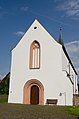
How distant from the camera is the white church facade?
24703 millimetres

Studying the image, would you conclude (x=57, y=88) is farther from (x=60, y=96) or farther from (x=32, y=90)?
(x=32, y=90)

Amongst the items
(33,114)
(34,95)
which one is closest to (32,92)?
(34,95)

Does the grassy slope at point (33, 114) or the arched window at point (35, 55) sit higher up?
the arched window at point (35, 55)

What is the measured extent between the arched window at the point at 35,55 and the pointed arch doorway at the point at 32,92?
1.83 metres

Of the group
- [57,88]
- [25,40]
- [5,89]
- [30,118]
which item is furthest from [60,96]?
[5,89]

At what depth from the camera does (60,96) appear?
2445 centimetres

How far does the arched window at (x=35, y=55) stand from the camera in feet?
86.9

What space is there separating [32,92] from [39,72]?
106 inches

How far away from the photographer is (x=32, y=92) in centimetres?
2655

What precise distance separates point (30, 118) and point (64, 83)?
1225 cm

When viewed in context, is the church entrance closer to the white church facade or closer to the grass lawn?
the white church facade

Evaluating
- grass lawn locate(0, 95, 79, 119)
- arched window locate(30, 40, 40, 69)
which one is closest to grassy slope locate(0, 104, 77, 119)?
grass lawn locate(0, 95, 79, 119)

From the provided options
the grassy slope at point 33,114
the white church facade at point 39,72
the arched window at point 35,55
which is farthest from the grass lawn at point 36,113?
the arched window at point 35,55

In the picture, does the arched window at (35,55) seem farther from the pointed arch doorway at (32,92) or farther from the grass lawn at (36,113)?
the grass lawn at (36,113)
